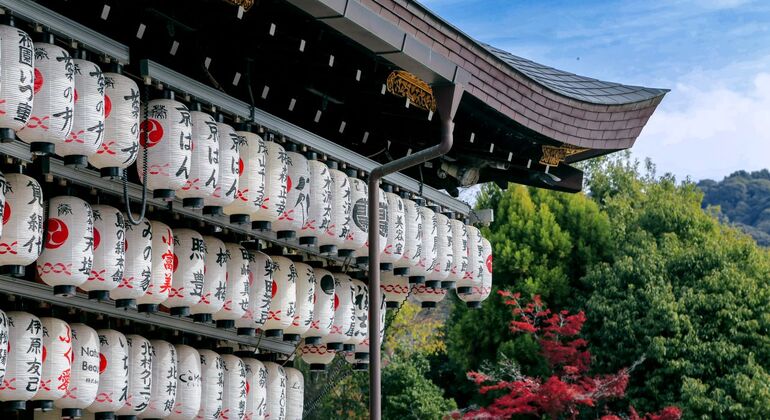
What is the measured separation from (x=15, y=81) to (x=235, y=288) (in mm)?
3290

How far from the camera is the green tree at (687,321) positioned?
74.6ft

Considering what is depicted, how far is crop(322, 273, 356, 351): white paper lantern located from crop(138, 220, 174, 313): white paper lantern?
8.84 feet

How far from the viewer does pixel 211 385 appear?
10.5 metres

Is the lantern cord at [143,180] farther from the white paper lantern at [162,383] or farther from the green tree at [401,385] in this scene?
the green tree at [401,385]

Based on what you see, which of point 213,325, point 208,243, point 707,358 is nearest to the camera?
point 208,243

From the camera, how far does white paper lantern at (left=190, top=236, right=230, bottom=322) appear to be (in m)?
9.82

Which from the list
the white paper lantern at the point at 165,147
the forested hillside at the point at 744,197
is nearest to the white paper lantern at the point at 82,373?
the white paper lantern at the point at 165,147

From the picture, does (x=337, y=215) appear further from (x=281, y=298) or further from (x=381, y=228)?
(x=281, y=298)

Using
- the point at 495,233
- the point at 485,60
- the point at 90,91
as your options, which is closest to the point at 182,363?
the point at 90,91

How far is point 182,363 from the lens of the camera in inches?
401

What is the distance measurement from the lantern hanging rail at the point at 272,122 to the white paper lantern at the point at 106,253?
1.04m

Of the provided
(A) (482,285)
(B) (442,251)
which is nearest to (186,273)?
(B) (442,251)

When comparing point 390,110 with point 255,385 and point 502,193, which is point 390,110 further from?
point 502,193

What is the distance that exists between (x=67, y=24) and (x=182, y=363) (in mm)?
3230
